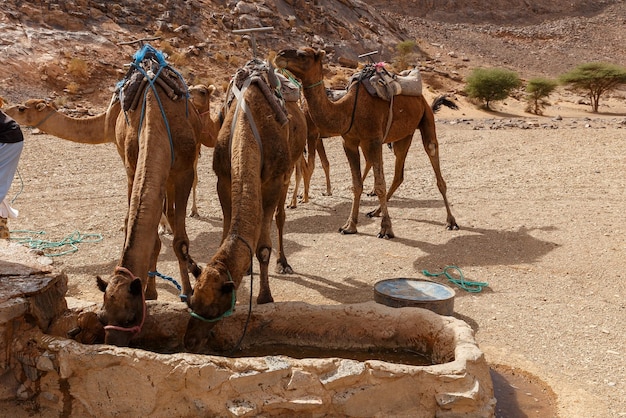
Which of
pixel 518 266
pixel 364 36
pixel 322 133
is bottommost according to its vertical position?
pixel 518 266

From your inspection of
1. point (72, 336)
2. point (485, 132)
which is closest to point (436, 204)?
point (72, 336)

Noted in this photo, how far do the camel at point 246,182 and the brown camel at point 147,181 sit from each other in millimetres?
327

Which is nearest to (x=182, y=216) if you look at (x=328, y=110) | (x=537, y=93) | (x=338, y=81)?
(x=328, y=110)

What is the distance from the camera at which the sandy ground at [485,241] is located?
5.23 m

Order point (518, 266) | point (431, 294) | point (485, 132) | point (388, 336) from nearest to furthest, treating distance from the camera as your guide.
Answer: point (388, 336), point (431, 294), point (518, 266), point (485, 132)

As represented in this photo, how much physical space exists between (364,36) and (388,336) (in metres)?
32.3

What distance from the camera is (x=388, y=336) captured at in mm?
4793

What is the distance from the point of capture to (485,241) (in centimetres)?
825

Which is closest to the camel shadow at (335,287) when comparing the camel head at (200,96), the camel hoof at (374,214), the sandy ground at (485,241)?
the sandy ground at (485,241)

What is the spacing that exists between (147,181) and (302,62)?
356cm

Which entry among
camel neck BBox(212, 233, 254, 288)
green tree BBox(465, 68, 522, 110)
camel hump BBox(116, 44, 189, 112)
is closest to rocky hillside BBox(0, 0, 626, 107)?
green tree BBox(465, 68, 522, 110)

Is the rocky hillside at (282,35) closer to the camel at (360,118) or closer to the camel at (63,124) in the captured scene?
the camel at (360,118)

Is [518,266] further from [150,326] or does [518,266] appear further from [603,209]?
[150,326]

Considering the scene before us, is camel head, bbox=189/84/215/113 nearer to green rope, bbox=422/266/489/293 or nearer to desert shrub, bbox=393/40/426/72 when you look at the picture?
green rope, bbox=422/266/489/293
